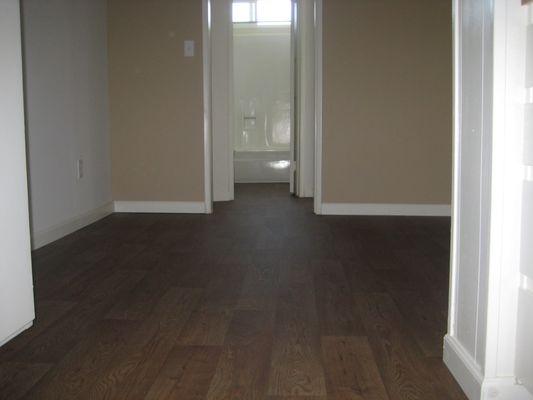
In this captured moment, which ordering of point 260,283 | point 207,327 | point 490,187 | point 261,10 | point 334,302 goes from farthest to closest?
point 261,10, point 260,283, point 334,302, point 207,327, point 490,187

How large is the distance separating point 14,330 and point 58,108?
1.84 metres

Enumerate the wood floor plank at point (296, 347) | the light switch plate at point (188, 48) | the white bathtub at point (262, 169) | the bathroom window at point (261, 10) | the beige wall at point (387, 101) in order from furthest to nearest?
1. the bathroom window at point (261, 10)
2. the white bathtub at point (262, 169)
3. the light switch plate at point (188, 48)
4. the beige wall at point (387, 101)
5. the wood floor plank at point (296, 347)

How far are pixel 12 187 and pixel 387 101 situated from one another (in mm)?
2941

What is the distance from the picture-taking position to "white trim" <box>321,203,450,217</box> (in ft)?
13.1

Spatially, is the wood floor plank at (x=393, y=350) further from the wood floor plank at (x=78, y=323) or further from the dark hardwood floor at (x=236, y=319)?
the wood floor plank at (x=78, y=323)

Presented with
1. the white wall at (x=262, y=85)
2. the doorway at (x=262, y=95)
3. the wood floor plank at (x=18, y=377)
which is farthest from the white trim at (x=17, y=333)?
the white wall at (x=262, y=85)

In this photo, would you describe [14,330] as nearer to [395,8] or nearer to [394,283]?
[394,283]

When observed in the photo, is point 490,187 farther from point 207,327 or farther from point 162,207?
point 162,207

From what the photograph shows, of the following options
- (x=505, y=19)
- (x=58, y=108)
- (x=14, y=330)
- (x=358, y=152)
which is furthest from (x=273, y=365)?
(x=358, y=152)

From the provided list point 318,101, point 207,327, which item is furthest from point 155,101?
point 207,327

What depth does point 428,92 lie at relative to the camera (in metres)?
3.96

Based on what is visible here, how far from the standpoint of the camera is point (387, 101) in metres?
4.00

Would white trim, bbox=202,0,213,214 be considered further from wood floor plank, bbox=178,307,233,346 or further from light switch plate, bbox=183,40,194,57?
wood floor plank, bbox=178,307,233,346

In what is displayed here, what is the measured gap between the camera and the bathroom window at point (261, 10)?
7488 mm
